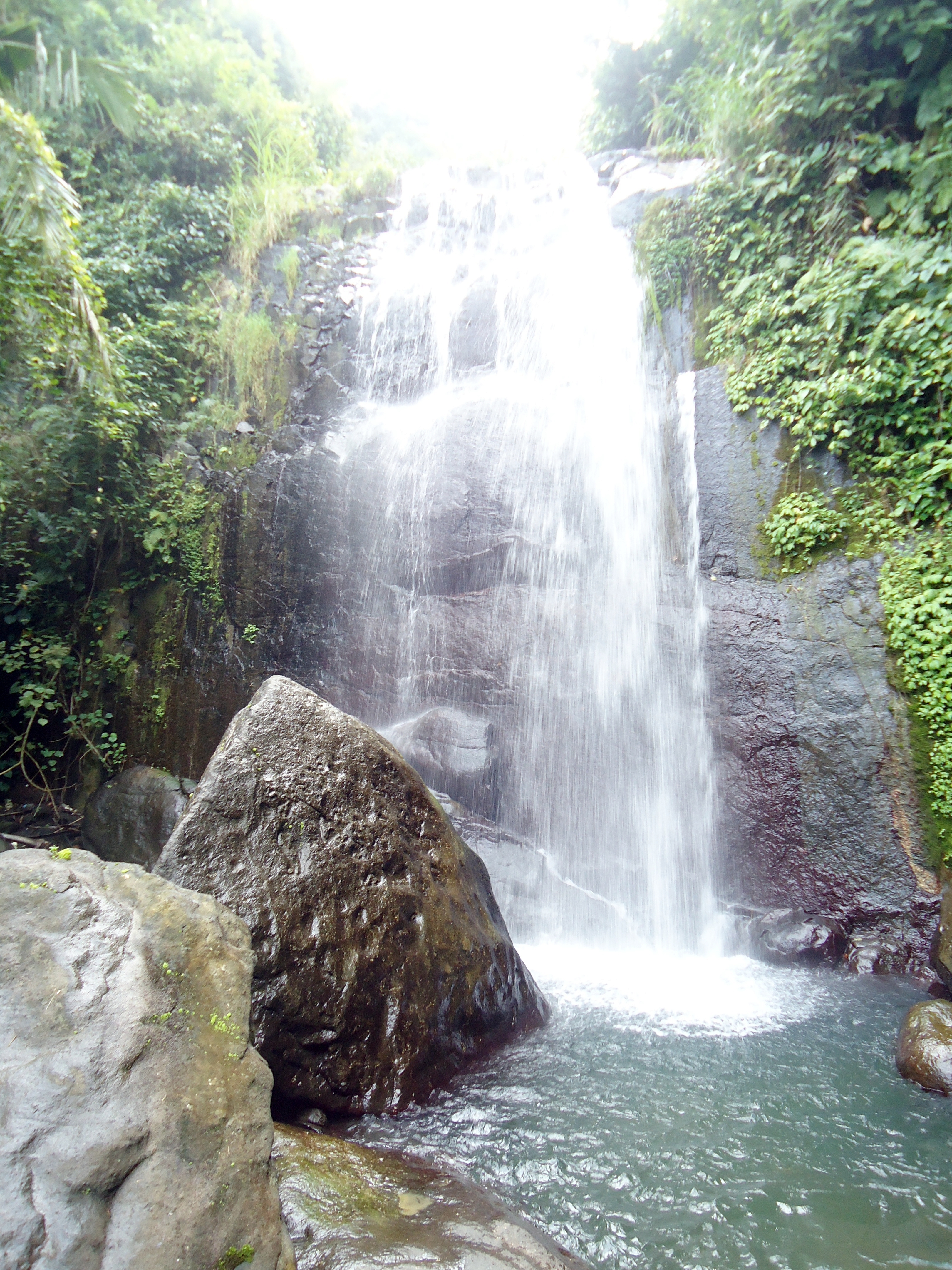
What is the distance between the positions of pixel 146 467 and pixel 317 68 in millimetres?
14173

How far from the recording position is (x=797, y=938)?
5.89 m

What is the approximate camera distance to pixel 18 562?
8875 millimetres

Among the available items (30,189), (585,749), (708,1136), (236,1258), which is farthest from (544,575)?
(236,1258)

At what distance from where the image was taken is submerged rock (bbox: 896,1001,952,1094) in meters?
3.84

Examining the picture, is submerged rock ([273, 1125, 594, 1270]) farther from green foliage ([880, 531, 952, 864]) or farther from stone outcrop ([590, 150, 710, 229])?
stone outcrop ([590, 150, 710, 229])

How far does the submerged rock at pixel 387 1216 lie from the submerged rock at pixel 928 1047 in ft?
8.58

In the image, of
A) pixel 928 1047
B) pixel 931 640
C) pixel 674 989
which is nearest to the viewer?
pixel 928 1047

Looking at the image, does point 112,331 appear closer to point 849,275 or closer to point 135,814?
point 135,814

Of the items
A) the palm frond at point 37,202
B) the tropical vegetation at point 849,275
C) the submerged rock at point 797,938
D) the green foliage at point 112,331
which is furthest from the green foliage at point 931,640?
the palm frond at point 37,202

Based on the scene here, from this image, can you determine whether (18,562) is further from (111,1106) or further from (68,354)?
(111,1106)

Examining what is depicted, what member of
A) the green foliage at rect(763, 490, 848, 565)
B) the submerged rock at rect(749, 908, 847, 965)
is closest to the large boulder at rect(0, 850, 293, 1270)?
the submerged rock at rect(749, 908, 847, 965)

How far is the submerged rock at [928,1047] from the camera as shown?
12.6ft

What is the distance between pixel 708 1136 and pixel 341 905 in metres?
2.16

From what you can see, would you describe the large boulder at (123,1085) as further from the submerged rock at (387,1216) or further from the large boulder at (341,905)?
the large boulder at (341,905)
